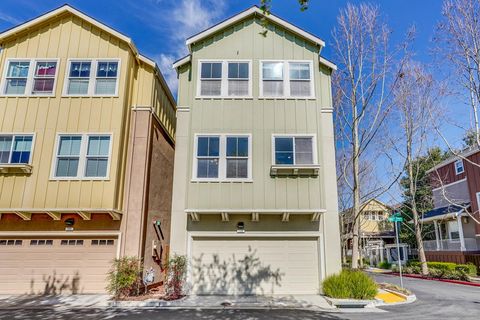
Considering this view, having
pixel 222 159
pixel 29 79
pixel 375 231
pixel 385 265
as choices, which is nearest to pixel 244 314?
pixel 222 159

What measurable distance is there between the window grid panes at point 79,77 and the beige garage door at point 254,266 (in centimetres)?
781

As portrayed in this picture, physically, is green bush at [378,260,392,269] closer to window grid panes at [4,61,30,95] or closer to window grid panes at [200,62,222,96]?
window grid panes at [200,62,222,96]

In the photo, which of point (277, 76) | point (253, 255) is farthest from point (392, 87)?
point (253, 255)

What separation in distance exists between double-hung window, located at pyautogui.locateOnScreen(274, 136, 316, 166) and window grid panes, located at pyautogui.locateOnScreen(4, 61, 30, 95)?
10.7 metres

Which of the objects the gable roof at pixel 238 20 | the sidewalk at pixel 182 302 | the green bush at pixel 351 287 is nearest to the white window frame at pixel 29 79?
the gable roof at pixel 238 20

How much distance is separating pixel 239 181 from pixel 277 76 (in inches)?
192

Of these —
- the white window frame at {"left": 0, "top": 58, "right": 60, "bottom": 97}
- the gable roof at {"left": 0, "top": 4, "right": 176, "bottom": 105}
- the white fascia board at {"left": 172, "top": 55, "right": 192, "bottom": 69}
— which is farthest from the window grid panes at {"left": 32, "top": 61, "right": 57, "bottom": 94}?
the white fascia board at {"left": 172, "top": 55, "right": 192, "bottom": 69}

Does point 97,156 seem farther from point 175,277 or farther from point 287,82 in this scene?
point 287,82

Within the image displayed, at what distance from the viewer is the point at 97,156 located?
41.2 feet

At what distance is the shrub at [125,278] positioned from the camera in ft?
36.4

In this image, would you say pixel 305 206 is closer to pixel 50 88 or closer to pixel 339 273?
pixel 339 273

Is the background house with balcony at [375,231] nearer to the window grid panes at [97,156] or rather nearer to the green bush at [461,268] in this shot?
the green bush at [461,268]

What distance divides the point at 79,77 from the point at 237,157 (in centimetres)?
747

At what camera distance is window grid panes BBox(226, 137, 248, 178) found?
41.8ft
